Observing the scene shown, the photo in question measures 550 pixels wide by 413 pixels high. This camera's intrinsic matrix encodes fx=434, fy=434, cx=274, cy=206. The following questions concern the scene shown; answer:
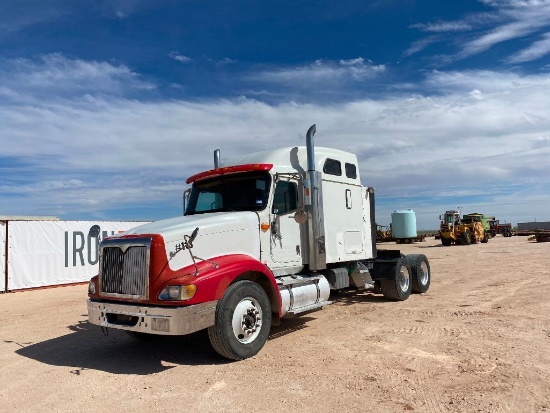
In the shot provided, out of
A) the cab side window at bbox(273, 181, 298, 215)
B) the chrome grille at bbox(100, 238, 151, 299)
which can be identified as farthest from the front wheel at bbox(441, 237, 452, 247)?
the chrome grille at bbox(100, 238, 151, 299)

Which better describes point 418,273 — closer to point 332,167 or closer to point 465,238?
point 332,167

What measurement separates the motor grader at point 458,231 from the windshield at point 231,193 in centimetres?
3389

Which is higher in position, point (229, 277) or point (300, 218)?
point (300, 218)

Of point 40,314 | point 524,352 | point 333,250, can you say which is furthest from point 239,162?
point 40,314

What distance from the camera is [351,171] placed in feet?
30.2

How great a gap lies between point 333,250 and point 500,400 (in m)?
4.48

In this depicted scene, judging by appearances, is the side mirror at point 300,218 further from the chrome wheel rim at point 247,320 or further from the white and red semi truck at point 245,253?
the chrome wheel rim at point 247,320

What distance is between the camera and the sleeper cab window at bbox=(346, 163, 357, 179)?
9.09 m

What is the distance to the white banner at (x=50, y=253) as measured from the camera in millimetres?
14914

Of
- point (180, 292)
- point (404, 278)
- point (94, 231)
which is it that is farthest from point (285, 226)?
point (94, 231)

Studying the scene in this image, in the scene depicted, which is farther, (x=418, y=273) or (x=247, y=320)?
(x=418, y=273)

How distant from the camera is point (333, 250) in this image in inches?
332

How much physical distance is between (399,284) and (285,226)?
435 cm

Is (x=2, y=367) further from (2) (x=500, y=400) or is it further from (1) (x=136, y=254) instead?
(2) (x=500, y=400)
